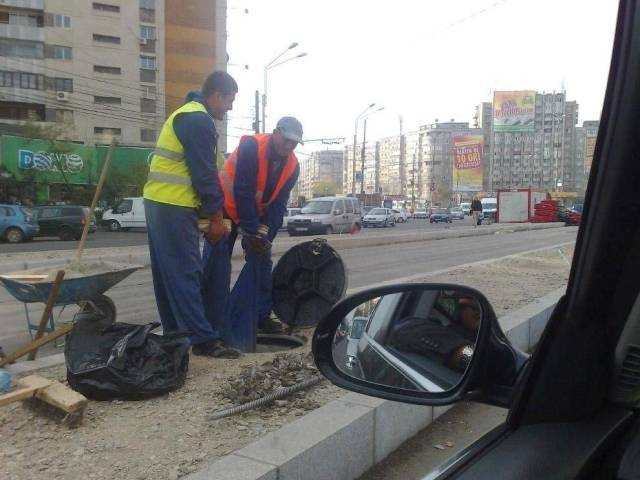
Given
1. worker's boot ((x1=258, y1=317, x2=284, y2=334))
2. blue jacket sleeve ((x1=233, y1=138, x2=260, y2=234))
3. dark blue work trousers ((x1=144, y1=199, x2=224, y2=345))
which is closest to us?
dark blue work trousers ((x1=144, y1=199, x2=224, y2=345))

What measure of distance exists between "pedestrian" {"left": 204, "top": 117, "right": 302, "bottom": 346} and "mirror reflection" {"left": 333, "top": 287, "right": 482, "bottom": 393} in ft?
9.43

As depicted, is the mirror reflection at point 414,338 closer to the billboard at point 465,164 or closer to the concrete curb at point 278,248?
the concrete curb at point 278,248

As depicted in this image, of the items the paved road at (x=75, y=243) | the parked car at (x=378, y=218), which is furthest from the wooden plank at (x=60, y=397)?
the parked car at (x=378, y=218)

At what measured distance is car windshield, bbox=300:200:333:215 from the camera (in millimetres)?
26297

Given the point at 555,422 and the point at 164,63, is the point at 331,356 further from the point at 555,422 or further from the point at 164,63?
the point at 164,63

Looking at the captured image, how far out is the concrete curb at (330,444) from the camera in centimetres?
247

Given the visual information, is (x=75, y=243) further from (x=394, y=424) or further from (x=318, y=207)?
(x=394, y=424)

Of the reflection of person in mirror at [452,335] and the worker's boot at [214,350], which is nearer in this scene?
the reflection of person in mirror at [452,335]

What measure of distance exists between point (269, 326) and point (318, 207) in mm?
21215

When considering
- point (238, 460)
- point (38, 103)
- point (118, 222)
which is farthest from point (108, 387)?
point (38, 103)

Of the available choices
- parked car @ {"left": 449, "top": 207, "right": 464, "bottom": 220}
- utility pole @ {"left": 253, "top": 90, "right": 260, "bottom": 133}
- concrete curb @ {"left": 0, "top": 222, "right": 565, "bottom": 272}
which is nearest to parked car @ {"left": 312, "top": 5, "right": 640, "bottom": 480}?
concrete curb @ {"left": 0, "top": 222, "right": 565, "bottom": 272}

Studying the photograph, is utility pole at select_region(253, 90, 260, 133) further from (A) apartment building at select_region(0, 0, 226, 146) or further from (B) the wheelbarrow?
(B) the wheelbarrow

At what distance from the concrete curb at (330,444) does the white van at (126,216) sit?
1238 inches

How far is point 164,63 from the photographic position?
63531 mm
